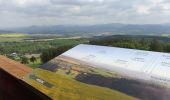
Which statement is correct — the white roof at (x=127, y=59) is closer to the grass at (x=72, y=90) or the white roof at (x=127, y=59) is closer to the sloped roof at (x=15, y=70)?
the grass at (x=72, y=90)

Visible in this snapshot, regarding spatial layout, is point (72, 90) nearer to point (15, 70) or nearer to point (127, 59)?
point (127, 59)

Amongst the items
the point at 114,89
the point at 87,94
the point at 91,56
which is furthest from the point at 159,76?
the point at 91,56

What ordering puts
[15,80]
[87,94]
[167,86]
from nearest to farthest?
[167,86], [87,94], [15,80]


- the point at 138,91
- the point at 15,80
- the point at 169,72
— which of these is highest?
the point at 169,72

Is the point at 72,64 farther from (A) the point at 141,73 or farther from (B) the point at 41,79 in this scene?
(A) the point at 141,73

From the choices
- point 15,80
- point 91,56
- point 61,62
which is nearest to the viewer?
point 91,56

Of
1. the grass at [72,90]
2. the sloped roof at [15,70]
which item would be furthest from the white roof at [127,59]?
the sloped roof at [15,70]

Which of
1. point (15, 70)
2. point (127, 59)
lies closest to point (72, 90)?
point (127, 59)
